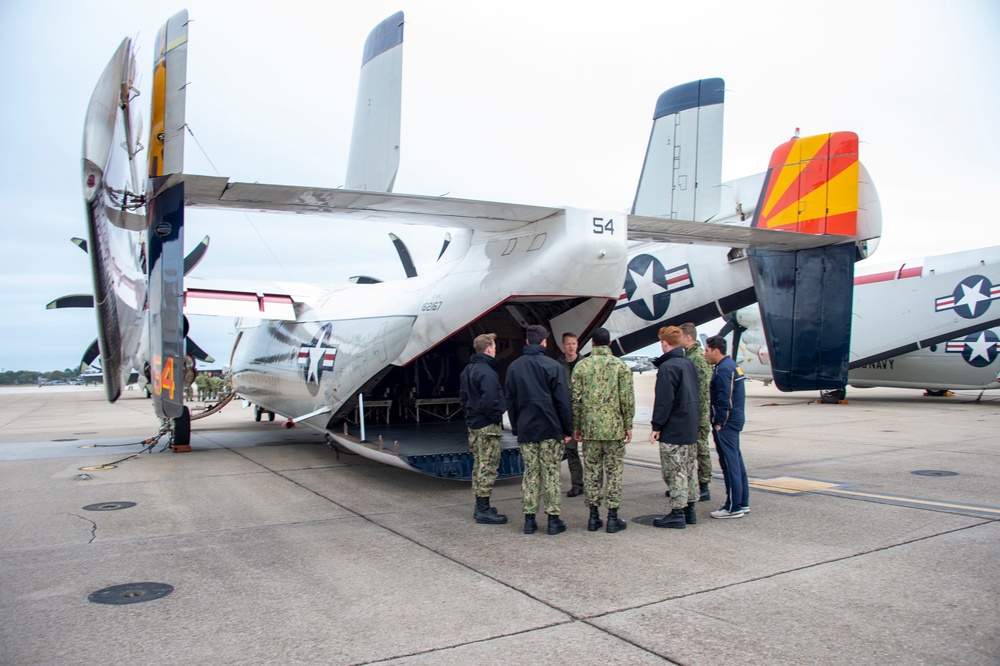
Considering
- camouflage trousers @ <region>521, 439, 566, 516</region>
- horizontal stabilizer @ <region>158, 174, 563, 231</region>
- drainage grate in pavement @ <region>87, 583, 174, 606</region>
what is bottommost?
drainage grate in pavement @ <region>87, 583, 174, 606</region>

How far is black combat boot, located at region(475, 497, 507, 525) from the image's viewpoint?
6094mm

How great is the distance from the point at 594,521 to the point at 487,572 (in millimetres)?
1452

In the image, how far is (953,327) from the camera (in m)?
17.6

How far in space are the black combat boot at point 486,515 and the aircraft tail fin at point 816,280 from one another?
14.3ft

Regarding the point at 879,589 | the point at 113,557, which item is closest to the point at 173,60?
the point at 113,557

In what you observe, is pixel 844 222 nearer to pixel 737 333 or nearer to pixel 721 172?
pixel 721 172

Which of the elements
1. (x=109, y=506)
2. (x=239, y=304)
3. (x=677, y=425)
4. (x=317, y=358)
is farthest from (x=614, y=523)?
(x=239, y=304)

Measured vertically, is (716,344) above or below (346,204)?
below

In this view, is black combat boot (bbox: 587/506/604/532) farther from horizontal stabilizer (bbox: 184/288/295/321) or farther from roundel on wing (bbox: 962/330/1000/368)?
roundel on wing (bbox: 962/330/1000/368)

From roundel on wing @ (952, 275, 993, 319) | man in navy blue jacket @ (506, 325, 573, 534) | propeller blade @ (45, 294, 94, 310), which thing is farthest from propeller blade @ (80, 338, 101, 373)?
roundel on wing @ (952, 275, 993, 319)

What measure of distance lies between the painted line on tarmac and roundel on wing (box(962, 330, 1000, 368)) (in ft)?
46.4

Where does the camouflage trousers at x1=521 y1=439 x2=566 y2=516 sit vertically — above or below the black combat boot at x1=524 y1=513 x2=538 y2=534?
above

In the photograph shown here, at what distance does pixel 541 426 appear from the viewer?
5.77m

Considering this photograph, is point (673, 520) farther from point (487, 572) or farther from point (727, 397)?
point (487, 572)
